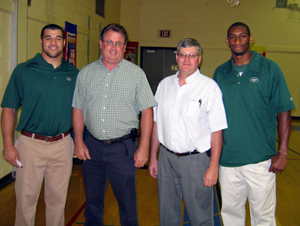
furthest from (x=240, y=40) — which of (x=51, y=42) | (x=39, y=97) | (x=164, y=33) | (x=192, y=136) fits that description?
(x=164, y=33)

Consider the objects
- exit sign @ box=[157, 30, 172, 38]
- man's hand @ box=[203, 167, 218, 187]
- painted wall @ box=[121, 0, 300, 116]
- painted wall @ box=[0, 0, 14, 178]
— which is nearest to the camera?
man's hand @ box=[203, 167, 218, 187]

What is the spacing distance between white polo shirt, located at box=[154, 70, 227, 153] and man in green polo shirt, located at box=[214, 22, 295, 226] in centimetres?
18

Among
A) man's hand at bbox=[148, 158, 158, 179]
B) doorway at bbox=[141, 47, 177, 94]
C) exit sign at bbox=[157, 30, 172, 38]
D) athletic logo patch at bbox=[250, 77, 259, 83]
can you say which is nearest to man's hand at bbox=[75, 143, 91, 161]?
man's hand at bbox=[148, 158, 158, 179]

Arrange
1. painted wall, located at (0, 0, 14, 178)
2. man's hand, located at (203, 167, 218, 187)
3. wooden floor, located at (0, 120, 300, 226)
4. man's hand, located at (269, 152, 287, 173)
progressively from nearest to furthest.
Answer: man's hand, located at (203, 167, 218, 187), man's hand, located at (269, 152, 287, 173), wooden floor, located at (0, 120, 300, 226), painted wall, located at (0, 0, 14, 178)

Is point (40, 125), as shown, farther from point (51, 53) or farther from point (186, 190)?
point (186, 190)

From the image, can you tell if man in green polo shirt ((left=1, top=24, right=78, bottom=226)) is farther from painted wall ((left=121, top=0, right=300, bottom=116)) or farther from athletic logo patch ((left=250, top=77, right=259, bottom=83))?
painted wall ((left=121, top=0, right=300, bottom=116))

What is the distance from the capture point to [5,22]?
132 inches

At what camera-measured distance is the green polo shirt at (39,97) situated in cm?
200

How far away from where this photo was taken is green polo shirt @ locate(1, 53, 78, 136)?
6.57ft

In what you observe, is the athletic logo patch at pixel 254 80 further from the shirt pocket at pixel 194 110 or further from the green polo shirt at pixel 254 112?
the shirt pocket at pixel 194 110

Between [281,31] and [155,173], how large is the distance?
27.0 ft

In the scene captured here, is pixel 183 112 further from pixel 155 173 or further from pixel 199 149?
pixel 155 173

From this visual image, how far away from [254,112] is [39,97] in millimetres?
1585

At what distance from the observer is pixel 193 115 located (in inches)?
72.9
